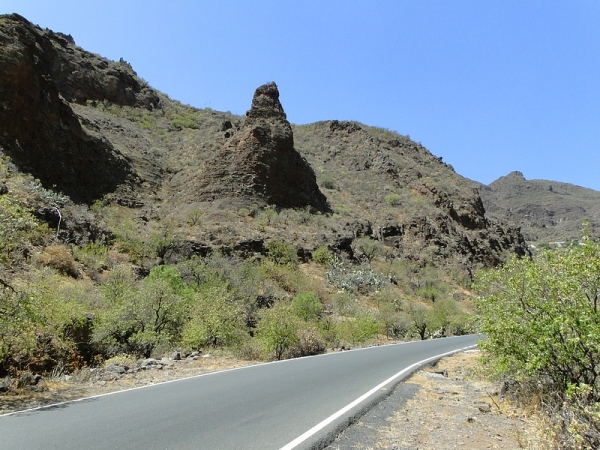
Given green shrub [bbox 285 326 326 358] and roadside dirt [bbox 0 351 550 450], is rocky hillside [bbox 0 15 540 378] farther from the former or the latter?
roadside dirt [bbox 0 351 550 450]

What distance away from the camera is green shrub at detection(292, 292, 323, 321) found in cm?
2520

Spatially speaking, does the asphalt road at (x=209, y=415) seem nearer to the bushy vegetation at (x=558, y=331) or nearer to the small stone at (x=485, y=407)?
the small stone at (x=485, y=407)

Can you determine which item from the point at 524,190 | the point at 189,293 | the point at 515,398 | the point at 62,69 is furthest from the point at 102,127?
the point at 524,190

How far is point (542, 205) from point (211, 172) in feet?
419

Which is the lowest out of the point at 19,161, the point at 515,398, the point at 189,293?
the point at 515,398

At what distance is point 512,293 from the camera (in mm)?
7766

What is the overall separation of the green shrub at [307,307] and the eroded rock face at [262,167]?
56.7 ft

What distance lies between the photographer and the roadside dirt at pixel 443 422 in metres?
5.96

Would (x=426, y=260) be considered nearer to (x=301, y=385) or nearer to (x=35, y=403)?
(x=301, y=385)

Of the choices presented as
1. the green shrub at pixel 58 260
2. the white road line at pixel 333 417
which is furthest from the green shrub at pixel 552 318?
the green shrub at pixel 58 260

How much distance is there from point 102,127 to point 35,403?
4826 centimetres

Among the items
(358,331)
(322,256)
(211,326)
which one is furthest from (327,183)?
(211,326)

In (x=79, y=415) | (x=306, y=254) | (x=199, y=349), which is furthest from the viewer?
(x=306, y=254)

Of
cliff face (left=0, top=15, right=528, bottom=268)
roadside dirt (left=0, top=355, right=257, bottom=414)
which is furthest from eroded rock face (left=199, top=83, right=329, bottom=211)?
roadside dirt (left=0, top=355, right=257, bottom=414)
